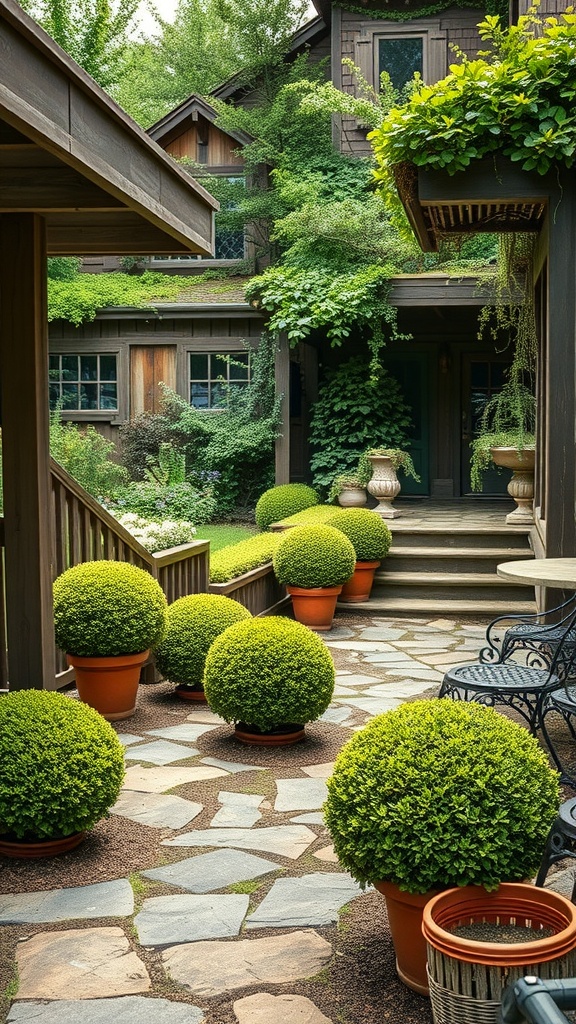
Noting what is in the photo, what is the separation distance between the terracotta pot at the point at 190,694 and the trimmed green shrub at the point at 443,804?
3673mm

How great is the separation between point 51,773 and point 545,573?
2771 mm

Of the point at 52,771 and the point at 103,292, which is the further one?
the point at 103,292

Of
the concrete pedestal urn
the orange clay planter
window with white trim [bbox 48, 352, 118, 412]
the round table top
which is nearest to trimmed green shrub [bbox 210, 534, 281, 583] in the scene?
the concrete pedestal urn

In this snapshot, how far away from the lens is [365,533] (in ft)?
33.1

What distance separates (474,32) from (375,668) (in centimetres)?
1179

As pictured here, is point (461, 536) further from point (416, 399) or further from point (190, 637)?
point (190, 637)

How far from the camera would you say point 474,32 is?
51.1ft

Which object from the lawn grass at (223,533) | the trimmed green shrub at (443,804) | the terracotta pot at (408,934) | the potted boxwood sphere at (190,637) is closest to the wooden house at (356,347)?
the lawn grass at (223,533)

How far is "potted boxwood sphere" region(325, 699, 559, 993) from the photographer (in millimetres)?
2684

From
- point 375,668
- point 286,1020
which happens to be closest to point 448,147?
point 375,668

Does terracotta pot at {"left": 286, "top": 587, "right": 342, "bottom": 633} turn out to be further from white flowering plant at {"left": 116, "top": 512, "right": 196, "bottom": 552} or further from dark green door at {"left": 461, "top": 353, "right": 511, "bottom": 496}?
dark green door at {"left": 461, "top": 353, "right": 511, "bottom": 496}

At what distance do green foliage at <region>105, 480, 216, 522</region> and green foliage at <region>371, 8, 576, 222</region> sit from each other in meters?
7.86

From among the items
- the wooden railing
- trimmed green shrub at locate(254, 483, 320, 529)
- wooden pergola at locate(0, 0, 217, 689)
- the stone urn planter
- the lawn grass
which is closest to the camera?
wooden pergola at locate(0, 0, 217, 689)

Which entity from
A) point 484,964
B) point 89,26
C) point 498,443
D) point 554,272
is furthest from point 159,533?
point 89,26
